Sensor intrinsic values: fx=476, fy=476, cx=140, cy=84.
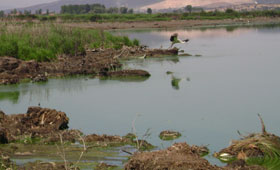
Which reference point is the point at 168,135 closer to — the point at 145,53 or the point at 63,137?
the point at 63,137

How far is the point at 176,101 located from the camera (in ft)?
33.4

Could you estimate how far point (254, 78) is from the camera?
510 inches

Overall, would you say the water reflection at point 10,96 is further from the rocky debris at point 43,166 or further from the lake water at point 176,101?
the rocky debris at point 43,166

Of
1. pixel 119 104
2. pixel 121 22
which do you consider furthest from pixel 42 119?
pixel 121 22

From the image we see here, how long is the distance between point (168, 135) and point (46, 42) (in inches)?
428

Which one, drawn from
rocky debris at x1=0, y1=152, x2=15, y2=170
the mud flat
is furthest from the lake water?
rocky debris at x1=0, y1=152, x2=15, y2=170

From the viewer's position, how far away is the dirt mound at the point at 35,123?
7.51 meters

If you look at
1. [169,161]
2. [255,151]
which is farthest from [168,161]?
[255,151]

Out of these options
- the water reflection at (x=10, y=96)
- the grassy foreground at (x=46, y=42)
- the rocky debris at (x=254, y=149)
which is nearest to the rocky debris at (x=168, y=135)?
the rocky debris at (x=254, y=149)

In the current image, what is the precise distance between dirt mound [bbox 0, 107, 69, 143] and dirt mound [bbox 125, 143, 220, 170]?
2900mm

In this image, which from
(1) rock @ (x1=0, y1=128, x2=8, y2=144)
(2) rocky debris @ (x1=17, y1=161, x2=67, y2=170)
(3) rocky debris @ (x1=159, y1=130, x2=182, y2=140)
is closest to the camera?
(2) rocky debris @ (x1=17, y1=161, x2=67, y2=170)

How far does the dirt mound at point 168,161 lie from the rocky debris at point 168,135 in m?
2.11

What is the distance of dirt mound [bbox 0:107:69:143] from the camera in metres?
7.51

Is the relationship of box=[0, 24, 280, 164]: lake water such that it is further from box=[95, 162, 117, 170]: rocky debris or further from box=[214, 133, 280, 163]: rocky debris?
box=[95, 162, 117, 170]: rocky debris
